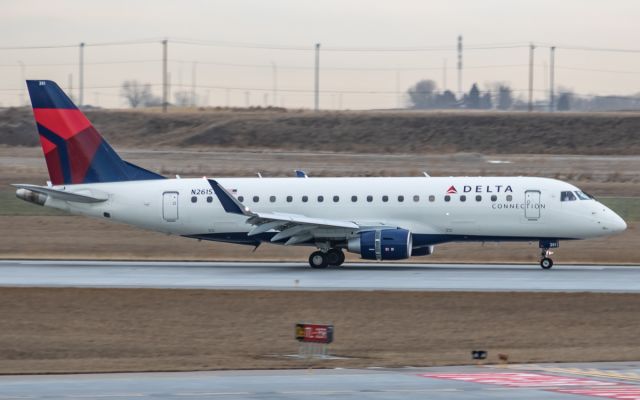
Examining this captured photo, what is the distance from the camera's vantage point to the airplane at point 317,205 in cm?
4350

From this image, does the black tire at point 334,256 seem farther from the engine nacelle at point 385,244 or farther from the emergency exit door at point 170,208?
the emergency exit door at point 170,208

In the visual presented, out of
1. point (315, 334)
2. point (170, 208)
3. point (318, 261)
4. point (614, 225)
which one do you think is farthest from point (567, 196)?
point (315, 334)

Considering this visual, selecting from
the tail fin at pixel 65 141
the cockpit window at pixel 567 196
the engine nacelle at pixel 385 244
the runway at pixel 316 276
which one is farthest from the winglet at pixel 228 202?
the cockpit window at pixel 567 196

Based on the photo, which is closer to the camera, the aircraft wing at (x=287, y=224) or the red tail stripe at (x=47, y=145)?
the aircraft wing at (x=287, y=224)

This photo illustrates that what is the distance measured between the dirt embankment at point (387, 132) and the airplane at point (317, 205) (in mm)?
60919

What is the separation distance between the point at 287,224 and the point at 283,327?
548 inches

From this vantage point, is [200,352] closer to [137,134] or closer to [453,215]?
[453,215]

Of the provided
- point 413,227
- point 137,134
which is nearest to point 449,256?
point 413,227

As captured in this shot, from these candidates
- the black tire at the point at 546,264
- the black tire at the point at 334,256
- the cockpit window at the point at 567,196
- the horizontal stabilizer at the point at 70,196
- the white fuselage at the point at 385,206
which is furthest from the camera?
the horizontal stabilizer at the point at 70,196

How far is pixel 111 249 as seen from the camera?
53031 mm

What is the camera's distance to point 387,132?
11294 centimetres

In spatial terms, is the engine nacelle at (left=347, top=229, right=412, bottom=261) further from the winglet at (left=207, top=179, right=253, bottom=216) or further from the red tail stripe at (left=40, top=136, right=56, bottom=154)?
the red tail stripe at (left=40, top=136, right=56, bottom=154)

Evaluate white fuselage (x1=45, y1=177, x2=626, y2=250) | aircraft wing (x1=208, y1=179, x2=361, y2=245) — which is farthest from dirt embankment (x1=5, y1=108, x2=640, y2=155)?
aircraft wing (x1=208, y1=179, x2=361, y2=245)

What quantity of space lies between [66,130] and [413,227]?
14.4m
